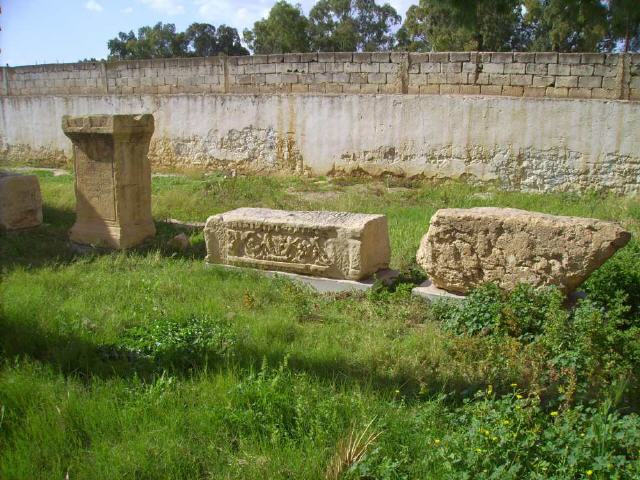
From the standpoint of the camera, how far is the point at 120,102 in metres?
14.7

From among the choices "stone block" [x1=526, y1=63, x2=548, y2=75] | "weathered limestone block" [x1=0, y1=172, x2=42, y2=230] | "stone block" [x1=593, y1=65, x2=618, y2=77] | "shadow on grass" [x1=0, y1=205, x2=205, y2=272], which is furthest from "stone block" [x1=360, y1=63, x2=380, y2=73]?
"weathered limestone block" [x1=0, y1=172, x2=42, y2=230]

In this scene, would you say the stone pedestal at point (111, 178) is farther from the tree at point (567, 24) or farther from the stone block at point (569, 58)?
the stone block at point (569, 58)

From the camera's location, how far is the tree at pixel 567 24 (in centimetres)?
600

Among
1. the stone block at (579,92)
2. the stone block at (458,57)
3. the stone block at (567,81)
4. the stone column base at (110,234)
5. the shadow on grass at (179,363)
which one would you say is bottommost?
the shadow on grass at (179,363)

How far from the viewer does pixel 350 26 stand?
41.7 metres

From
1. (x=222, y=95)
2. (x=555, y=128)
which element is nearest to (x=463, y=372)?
(x=555, y=128)

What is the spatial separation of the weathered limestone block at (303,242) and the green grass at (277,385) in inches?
12.2

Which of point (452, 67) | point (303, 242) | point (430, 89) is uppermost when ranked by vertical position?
point (452, 67)

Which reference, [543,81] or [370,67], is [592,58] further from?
[370,67]

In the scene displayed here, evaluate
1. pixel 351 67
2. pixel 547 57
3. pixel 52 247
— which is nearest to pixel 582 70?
pixel 547 57

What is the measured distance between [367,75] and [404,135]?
62.4 inches

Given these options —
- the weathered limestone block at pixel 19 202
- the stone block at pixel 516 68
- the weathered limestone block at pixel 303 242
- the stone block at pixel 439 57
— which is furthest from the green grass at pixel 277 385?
the stone block at pixel 439 57

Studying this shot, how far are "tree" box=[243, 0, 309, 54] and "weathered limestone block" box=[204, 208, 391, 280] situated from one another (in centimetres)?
3026

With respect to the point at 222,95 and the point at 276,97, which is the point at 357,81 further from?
the point at 222,95
